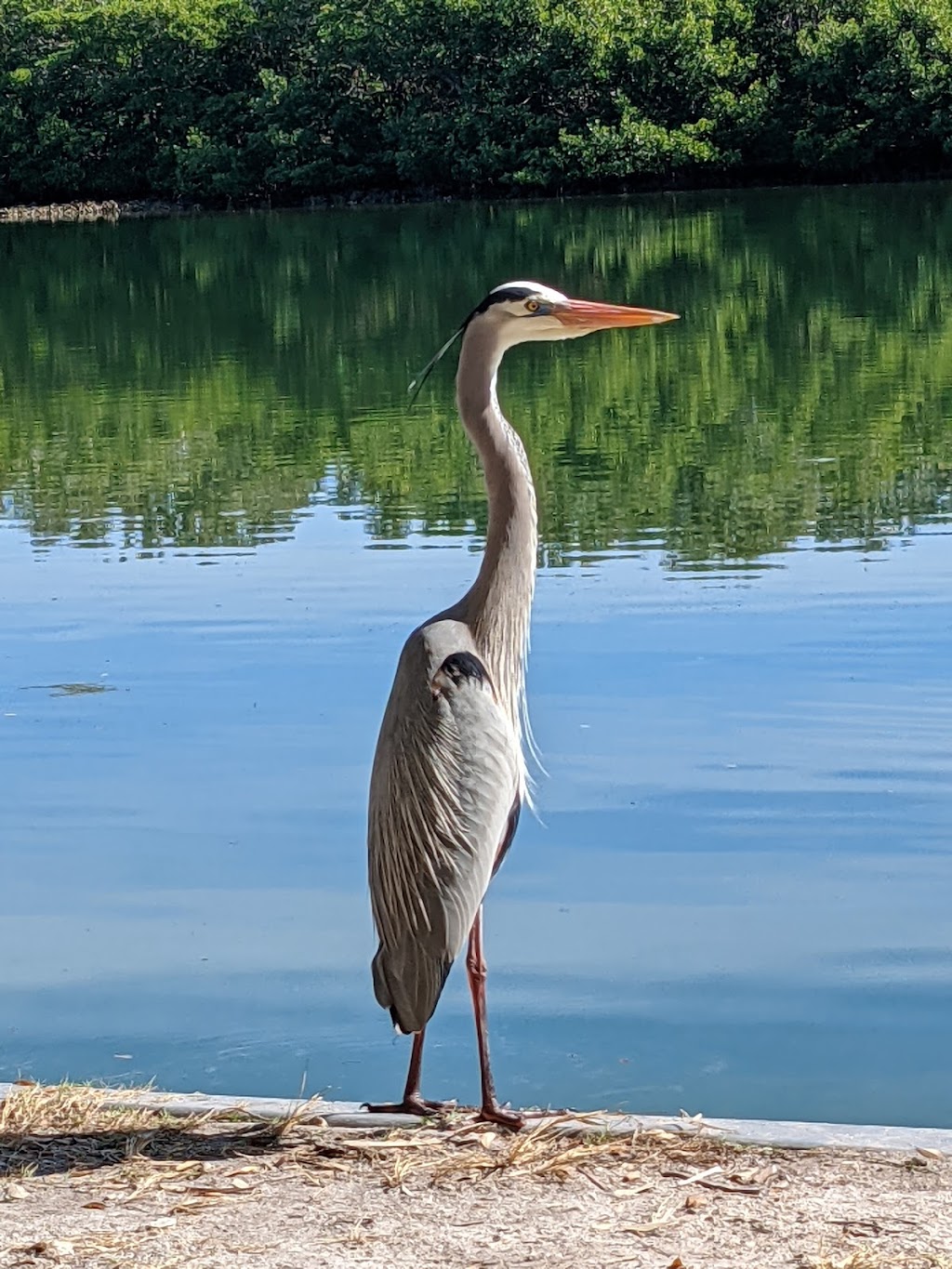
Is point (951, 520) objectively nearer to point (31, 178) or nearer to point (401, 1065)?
point (401, 1065)

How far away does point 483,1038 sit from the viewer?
4.46m

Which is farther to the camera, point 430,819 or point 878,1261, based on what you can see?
point 430,819

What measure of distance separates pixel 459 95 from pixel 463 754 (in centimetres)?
6290

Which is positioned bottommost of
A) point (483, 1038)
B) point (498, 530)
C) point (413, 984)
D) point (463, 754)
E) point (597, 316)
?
point (483, 1038)

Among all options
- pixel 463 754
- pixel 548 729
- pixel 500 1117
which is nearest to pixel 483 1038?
pixel 500 1117

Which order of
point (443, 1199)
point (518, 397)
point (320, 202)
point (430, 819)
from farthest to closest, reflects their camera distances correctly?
point (320, 202) < point (518, 397) < point (430, 819) < point (443, 1199)

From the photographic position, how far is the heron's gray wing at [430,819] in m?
4.32

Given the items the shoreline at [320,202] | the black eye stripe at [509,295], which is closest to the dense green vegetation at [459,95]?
the shoreline at [320,202]

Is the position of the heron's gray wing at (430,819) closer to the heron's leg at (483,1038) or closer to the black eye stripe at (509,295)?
the heron's leg at (483,1038)

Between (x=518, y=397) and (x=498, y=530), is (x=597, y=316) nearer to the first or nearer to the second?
(x=498, y=530)

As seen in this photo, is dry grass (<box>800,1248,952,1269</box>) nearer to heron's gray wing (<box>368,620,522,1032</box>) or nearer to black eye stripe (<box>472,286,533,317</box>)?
heron's gray wing (<box>368,620,522,1032</box>)

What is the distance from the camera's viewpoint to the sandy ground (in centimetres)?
362

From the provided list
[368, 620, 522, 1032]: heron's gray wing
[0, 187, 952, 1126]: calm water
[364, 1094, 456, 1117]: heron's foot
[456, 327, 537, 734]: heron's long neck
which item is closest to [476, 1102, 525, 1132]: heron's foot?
[364, 1094, 456, 1117]: heron's foot

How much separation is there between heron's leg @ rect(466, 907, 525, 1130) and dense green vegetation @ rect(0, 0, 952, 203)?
55.9 meters
